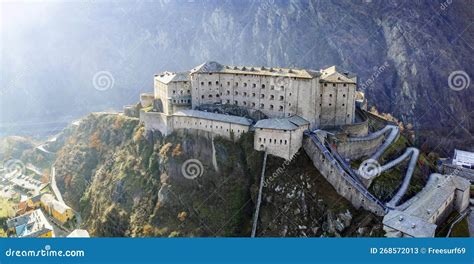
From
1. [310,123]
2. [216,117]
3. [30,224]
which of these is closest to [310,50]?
[310,123]

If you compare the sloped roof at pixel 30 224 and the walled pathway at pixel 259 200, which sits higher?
the walled pathway at pixel 259 200

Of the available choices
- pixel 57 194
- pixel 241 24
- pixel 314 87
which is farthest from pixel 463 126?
pixel 57 194

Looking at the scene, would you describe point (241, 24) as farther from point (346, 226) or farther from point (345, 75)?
point (346, 226)

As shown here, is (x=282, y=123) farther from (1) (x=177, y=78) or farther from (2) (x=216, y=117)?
(1) (x=177, y=78)

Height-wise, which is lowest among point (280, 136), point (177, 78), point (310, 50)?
point (280, 136)

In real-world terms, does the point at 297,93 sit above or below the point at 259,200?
above

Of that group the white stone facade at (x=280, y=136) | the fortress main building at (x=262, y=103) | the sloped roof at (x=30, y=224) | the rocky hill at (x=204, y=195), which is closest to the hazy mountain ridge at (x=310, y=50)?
the fortress main building at (x=262, y=103)

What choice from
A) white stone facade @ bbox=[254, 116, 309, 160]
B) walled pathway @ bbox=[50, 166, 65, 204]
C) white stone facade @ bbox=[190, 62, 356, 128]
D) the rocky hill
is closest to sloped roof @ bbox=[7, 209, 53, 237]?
the rocky hill

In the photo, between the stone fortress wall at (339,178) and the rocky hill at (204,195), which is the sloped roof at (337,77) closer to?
the stone fortress wall at (339,178)
